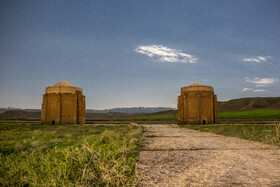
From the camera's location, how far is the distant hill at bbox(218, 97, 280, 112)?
9088cm

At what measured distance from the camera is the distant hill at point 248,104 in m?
90.9

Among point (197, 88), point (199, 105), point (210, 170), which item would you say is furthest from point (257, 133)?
point (197, 88)

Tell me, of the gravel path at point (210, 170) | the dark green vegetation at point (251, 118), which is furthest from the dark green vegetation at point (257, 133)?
the dark green vegetation at point (251, 118)

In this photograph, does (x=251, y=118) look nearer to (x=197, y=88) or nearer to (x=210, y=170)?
(x=197, y=88)

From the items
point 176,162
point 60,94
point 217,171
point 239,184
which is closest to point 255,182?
point 239,184

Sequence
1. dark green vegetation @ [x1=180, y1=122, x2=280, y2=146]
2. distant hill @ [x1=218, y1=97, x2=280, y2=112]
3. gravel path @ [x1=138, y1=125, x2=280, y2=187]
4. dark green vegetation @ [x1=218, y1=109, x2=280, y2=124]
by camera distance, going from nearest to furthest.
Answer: gravel path @ [x1=138, y1=125, x2=280, y2=187]
dark green vegetation @ [x1=180, y1=122, x2=280, y2=146]
dark green vegetation @ [x1=218, y1=109, x2=280, y2=124]
distant hill @ [x1=218, y1=97, x2=280, y2=112]

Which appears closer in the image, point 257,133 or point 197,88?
point 257,133

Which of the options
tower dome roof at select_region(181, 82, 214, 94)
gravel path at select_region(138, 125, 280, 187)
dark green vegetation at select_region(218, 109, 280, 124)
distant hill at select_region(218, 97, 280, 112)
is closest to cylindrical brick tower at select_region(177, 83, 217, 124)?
tower dome roof at select_region(181, 82, 214, 94)

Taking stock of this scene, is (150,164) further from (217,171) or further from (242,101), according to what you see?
(242,101)

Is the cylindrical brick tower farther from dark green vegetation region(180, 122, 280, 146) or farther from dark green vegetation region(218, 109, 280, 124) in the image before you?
dark green vegetation region(180, 122, 280, 146)

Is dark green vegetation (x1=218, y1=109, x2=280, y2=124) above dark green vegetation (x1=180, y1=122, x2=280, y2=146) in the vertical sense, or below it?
below

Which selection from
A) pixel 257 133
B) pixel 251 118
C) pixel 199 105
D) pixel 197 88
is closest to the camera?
pixel 257 133

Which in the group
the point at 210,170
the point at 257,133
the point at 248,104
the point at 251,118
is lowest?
the point at 251,118

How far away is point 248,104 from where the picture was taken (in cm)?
9519
